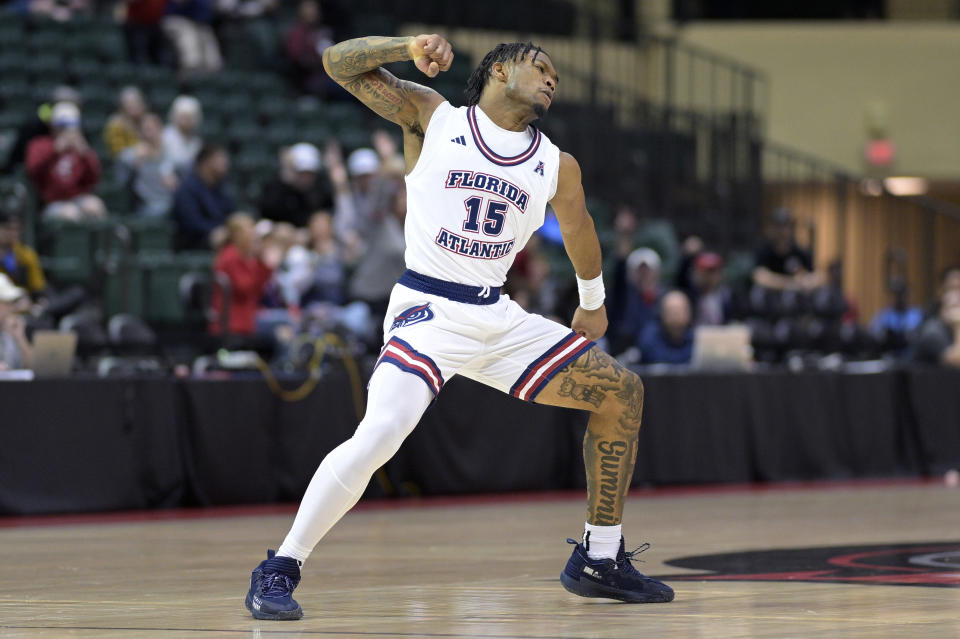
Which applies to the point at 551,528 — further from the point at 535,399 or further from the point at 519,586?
the point at 535,399

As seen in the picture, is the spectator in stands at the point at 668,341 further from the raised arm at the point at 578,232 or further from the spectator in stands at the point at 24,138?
the raised arm at the point at 578,232

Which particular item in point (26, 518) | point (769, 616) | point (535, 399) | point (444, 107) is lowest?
point (26, 518)

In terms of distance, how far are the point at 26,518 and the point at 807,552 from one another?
4709 millimetres

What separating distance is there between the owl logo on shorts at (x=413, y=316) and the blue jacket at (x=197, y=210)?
8105 millimetres

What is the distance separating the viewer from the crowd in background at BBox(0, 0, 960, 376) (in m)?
11.9

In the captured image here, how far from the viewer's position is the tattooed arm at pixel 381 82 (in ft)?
17.1

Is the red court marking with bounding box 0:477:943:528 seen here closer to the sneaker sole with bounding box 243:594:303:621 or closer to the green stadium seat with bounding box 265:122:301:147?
the sneaker sole with bounding box 243:594:303:621

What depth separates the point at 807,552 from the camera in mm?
7262

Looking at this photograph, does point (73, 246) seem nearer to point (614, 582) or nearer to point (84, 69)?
point (84, 69)

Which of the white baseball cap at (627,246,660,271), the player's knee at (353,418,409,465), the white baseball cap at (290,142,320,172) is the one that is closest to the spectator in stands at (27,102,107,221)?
the white baseball cap at (290,142,320,172)

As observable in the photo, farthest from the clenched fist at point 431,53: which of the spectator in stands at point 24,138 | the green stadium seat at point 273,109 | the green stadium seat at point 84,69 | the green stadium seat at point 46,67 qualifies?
the green stadium seat at point 273,109

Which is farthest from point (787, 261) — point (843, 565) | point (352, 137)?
point (843, 565)

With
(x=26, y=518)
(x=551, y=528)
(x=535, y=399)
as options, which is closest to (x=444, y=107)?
(x=535, y=399)

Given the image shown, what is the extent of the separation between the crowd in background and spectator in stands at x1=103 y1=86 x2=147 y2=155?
0.01m
